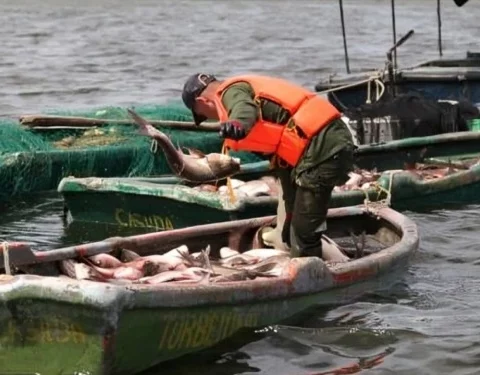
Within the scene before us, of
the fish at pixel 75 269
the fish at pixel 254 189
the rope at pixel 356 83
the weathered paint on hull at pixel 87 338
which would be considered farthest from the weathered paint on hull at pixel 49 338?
the rope at pixel 356 83

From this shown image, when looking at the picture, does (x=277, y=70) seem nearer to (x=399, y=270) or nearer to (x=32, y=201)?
(x=32, y=201)

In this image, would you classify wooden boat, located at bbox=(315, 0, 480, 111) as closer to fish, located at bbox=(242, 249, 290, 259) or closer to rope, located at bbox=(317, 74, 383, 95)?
rope, located at bbox=(317, 74, 383, 95)

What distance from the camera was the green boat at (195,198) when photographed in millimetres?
10984

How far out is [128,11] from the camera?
39375 mm

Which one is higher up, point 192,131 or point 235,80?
point 235,80

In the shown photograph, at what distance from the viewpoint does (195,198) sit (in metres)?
11.0

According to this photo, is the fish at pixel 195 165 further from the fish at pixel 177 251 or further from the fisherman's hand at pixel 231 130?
the fisherman's hand at pixel 231 130

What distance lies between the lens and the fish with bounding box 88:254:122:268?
8.33m

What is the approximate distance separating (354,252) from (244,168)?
2470mm

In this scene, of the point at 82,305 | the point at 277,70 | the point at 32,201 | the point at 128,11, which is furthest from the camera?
the point at 128,11

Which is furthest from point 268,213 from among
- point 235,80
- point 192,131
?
point 192,131

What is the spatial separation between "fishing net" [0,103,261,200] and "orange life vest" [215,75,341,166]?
4.92 meters

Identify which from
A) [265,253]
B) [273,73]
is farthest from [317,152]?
[273,73]

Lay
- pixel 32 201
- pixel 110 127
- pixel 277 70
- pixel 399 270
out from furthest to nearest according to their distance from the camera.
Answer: pixel 277 70 → pixel 110 127 → pixel 32 201 → pixel 399 270
